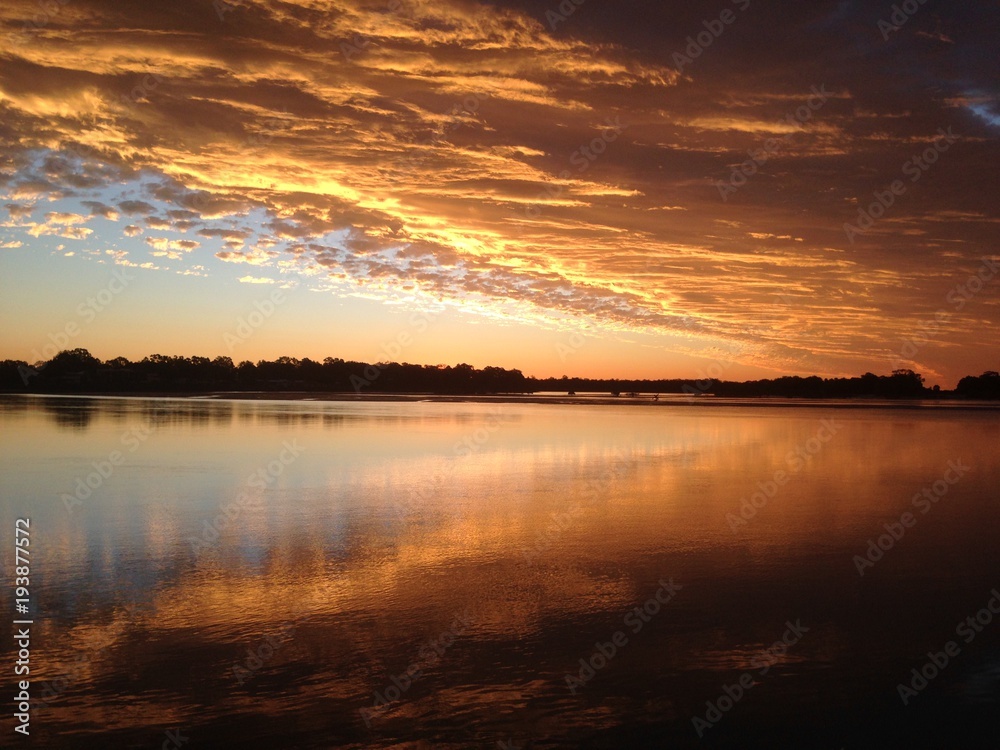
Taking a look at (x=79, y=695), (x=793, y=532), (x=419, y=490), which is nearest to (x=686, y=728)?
(x=79, y=695)

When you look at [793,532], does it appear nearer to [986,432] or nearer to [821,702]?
[821,702]

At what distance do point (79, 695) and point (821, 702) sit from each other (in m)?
6.04

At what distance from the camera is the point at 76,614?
8.12 meters
